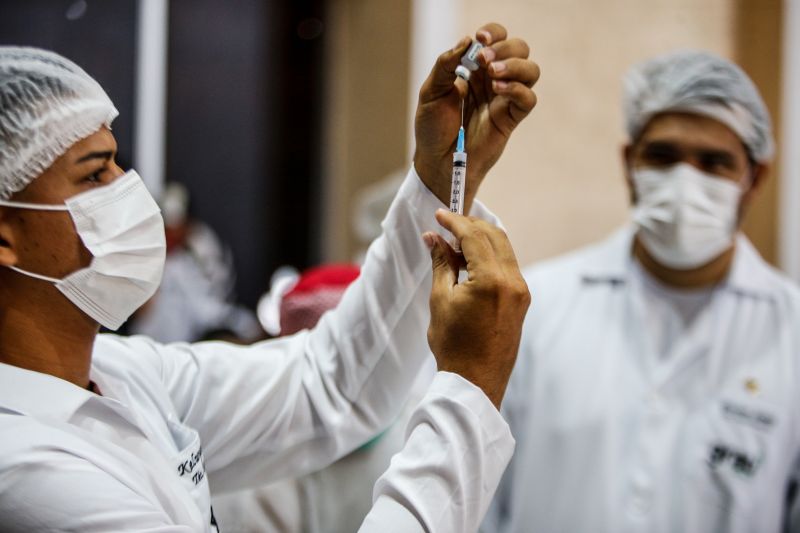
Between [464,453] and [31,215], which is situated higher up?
[31,215]

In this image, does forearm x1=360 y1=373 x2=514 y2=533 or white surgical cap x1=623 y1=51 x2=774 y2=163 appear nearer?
forearm x1=360 y1=373 x2=514 y2=533

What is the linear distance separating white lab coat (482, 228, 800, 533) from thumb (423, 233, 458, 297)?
2.56 feet

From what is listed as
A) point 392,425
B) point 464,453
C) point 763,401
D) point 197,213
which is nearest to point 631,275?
point 763,401

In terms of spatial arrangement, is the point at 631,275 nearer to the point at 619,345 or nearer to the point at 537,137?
the point at 619,345

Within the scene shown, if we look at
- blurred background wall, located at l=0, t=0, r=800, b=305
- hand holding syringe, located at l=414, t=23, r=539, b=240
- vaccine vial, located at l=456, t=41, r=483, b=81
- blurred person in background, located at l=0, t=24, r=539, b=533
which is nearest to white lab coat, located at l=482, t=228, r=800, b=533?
blurred background wall, located at l=0, t=0, r=800, b=305

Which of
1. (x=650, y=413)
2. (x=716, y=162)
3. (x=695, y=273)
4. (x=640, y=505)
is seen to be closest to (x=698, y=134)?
(x=716, y=162)

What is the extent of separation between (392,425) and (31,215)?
70cm

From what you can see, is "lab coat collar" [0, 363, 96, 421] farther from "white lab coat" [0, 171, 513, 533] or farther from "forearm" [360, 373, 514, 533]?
"forearm" [360, 373, 514, 533]

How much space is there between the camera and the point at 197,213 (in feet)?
14.1

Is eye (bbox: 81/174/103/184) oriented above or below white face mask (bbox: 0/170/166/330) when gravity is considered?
above

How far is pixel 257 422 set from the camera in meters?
1.15

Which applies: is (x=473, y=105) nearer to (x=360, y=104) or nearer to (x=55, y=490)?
(x=55, y=490)

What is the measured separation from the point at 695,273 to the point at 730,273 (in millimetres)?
86

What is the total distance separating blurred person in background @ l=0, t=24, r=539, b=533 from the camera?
830mm
